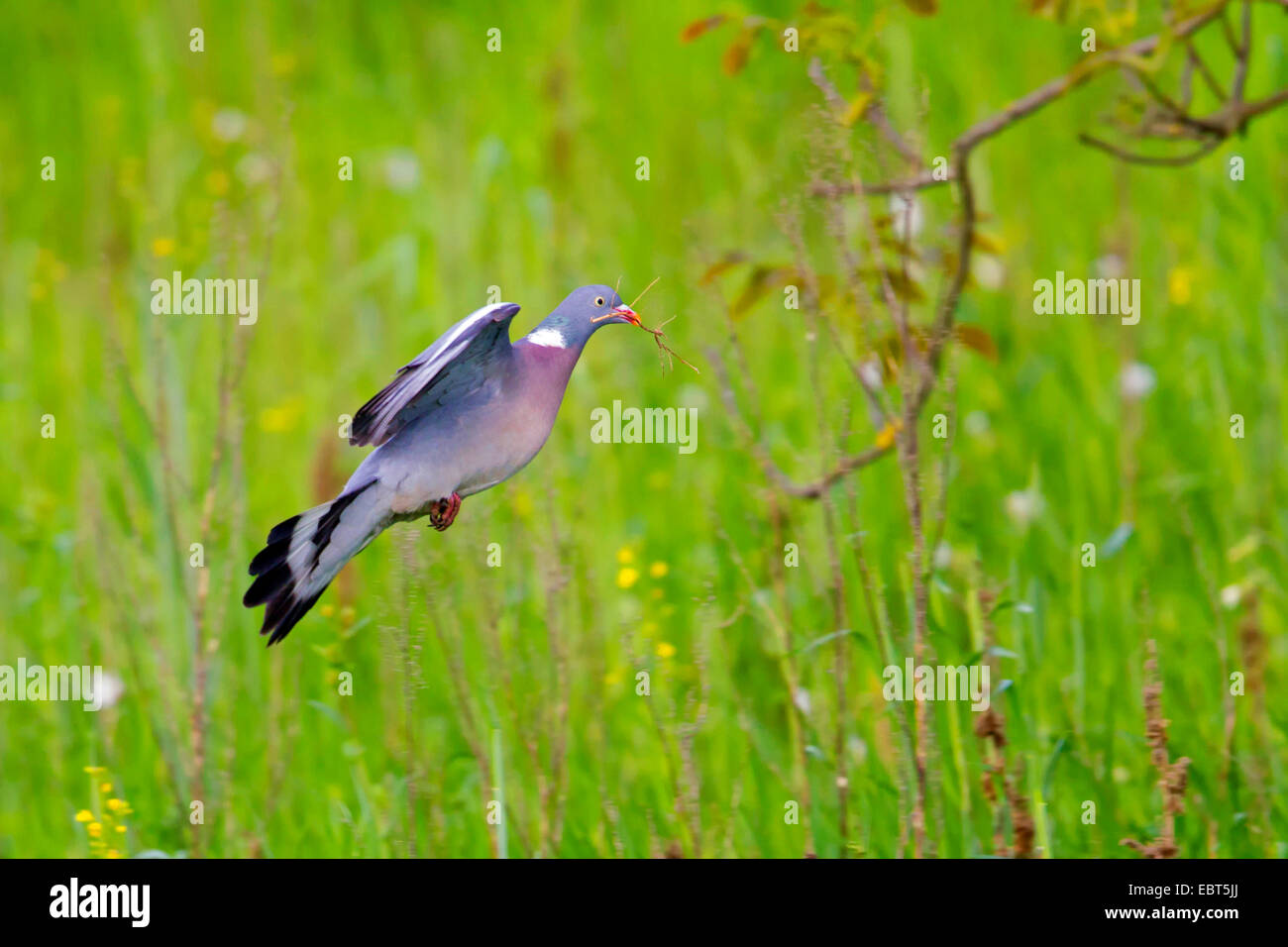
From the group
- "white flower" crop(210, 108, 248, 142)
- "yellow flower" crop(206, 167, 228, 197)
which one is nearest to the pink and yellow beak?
"yellow flower" crop(206, 167, 228, 197)

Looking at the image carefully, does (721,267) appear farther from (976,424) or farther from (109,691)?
(109,691)

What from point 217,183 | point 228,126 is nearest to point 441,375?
point 217,183

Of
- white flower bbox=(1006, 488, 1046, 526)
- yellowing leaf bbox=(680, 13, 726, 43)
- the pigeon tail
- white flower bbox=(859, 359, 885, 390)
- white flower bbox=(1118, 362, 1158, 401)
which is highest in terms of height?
yellowing leaf bbox=(680, 13, 726, 43)

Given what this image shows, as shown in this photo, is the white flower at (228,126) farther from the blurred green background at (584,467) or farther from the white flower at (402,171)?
the white flower at (402,171)

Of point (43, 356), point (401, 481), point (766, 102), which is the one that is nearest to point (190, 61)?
point (43, 356)

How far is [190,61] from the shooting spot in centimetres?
774

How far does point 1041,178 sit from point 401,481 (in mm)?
5250

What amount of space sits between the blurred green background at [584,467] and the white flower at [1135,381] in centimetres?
9

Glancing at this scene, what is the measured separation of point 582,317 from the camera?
1.92 metres

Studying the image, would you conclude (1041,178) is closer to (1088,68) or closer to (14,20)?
(1088,68)

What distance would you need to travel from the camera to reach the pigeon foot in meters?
1.97

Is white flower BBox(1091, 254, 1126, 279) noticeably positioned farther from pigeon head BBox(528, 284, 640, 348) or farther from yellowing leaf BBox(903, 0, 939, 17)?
pigeon head BBox(528, 284, 640, 348)

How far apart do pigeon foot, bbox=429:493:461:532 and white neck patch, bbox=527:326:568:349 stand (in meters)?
0.23

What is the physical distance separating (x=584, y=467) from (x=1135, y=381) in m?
2.06
